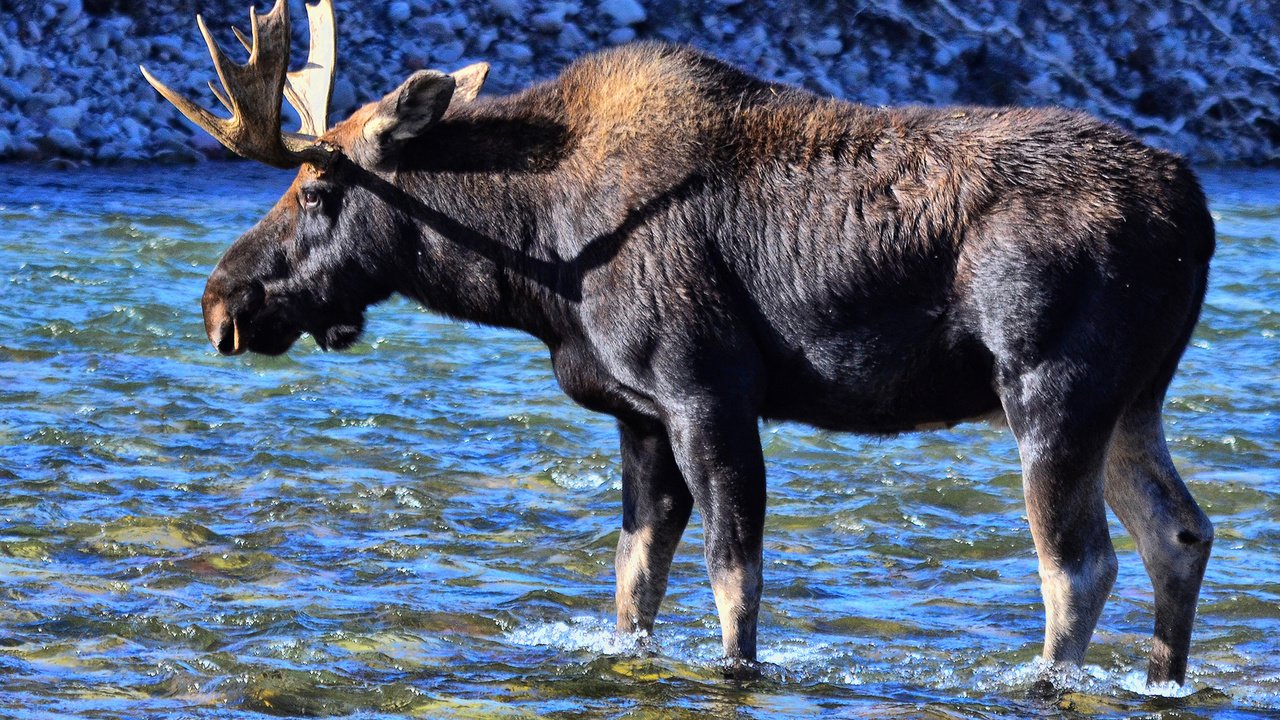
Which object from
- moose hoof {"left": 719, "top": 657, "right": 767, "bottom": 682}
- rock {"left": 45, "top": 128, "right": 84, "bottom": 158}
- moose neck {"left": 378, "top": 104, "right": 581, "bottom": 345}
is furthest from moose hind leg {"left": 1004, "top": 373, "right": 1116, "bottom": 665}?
rock {"left": 45, "top": 128, "right": 84, "bottom": 158}

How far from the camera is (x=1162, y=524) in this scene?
651cm

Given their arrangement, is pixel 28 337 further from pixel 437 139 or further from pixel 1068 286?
Result: pixel 1068 286

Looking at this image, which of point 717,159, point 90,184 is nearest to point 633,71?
point 717,159

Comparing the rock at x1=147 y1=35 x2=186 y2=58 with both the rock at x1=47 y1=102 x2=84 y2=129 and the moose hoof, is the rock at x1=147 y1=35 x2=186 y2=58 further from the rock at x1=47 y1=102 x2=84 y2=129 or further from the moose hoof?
the moose hoof

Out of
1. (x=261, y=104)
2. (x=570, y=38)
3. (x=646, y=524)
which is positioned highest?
(x=570, y=38)

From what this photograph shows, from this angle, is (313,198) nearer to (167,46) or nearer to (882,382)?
(882,382)

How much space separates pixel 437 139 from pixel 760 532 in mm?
1898

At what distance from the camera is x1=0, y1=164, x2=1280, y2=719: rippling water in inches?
253

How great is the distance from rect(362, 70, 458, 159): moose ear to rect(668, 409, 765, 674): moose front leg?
4.76 feet

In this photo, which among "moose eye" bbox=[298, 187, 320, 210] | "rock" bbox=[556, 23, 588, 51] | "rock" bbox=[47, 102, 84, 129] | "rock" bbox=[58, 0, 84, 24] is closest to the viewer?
"moose eye" bbox=[298, 187, 320, 210]

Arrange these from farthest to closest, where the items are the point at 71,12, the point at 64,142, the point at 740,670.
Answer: the point at 71,12 → the point at 64,142 → the point at 740,670

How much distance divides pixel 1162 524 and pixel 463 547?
10.6ft

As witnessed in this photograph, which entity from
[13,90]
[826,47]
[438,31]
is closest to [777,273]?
[13,90]

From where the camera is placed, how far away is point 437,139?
22.5 ft
